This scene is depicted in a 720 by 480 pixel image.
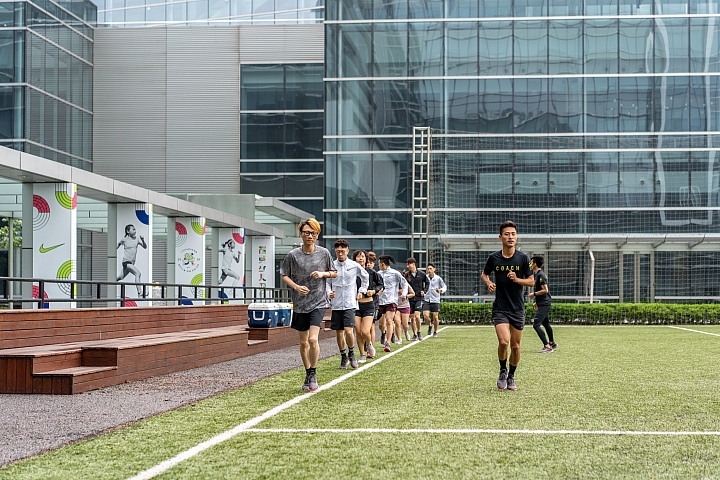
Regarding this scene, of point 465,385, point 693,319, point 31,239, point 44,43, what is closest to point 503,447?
point 465,385

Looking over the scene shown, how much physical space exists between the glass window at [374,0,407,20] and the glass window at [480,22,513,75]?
3.70 m

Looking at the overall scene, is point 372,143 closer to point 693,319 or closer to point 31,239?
point 693,319

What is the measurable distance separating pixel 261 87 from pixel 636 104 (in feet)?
59.0

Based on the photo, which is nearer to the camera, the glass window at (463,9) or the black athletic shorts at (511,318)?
the black athletic shorts at (511,318)

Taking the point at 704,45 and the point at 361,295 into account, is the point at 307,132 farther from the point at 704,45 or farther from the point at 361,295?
the point at 361,295

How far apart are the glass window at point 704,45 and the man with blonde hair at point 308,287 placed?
3736 cm

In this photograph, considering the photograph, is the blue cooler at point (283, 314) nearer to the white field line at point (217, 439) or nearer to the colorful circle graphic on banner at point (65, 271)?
the colorful circle graphic on banner at point (65, 271)

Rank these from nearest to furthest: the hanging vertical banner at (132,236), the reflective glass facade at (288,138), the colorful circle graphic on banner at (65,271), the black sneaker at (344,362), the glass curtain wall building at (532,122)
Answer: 1. the black sneaker at (344,362)
2. the colorful circle graphic on banner at (65,271)
3. the hanging vertical banner at (132,236)
4. the glass curtain wall building at (532,122)
5. the reflective glass facade at (288,138)

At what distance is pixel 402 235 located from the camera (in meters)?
45.5

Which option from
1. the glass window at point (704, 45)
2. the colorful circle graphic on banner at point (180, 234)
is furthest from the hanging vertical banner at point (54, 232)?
the glass window at point (704, 45)

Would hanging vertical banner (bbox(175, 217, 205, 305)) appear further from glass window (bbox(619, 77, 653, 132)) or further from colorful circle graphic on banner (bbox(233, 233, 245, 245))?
glass window (bbox(619, 77, 653, 132))

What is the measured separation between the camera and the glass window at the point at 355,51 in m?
46.0

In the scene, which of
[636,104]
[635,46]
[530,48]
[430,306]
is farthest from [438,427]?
[635,46]

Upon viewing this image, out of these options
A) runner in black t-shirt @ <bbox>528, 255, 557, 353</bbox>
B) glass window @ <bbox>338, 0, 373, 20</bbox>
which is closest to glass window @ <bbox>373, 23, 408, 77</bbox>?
glass window @ <bbox>338, 0, 373, 20</bbox>
